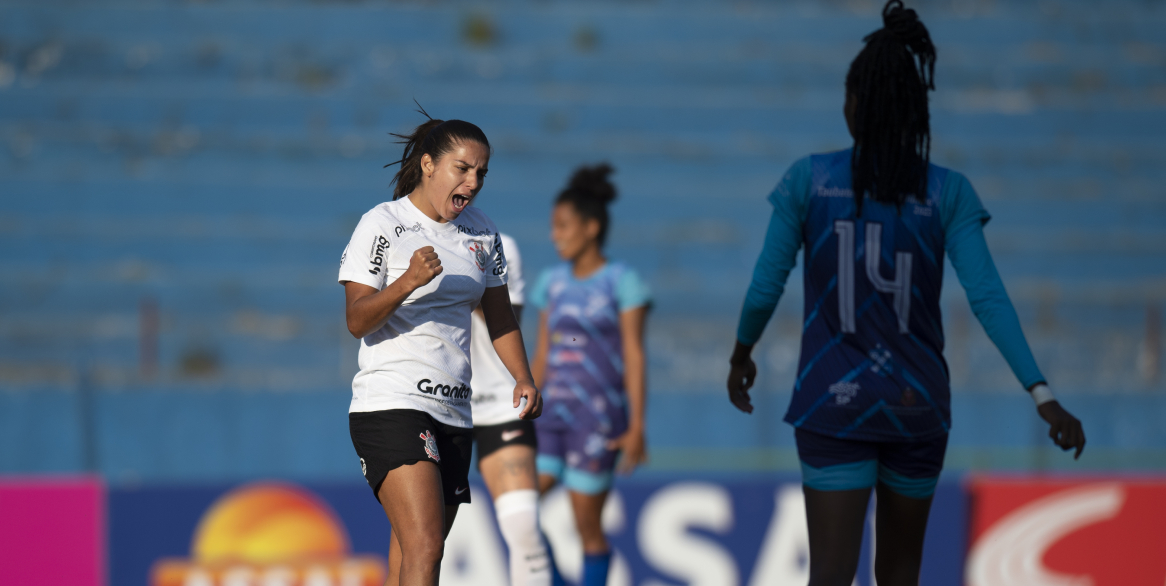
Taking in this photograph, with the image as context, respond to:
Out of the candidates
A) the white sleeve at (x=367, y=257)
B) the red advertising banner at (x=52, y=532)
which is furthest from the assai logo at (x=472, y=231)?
the red advertising banner at (x=52, y=532)

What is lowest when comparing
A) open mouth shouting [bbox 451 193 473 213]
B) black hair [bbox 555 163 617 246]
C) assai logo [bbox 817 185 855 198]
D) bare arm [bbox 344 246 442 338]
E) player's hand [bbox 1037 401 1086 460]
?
player's hand [bbox 1037 401 1086 460]

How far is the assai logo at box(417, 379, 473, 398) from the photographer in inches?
141

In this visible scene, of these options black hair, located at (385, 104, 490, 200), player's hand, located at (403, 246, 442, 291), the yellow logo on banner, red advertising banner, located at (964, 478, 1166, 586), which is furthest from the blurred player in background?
red advertising banner, located at (964, 478, 1166, 586)

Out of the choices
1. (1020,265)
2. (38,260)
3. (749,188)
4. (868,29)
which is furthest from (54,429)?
(868,29)

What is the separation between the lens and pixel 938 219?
3520 mm

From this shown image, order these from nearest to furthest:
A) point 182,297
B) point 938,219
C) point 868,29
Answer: point 938,219 < point 182,297 < point 868,29

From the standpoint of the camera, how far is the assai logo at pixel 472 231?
3.68 m

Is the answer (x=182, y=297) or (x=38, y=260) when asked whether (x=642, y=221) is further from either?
(x=38, y=260)

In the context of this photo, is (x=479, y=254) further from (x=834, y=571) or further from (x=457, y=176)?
(x=834, y=571)

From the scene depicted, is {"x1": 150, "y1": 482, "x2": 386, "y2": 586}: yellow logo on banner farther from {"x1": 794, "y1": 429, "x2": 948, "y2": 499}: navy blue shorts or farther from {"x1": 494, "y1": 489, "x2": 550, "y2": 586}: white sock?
{"x1": 794, "y1": 429, "x2": 948, "y2": 499}: navy blue shorts

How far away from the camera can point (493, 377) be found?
491cm

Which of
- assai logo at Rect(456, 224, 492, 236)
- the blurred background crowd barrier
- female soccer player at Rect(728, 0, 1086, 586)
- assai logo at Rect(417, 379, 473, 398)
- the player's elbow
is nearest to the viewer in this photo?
the player's elbow

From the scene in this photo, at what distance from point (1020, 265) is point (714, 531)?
8.88m

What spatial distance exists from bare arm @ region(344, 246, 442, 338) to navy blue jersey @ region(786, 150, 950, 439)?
1.22 m
